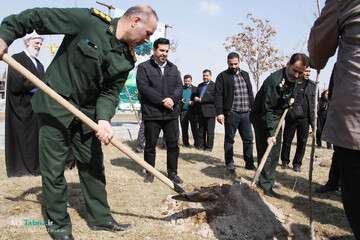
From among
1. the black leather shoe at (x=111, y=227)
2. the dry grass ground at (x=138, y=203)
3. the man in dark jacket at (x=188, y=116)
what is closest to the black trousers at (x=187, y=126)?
the man in dark jacket at (x=188, y=116)

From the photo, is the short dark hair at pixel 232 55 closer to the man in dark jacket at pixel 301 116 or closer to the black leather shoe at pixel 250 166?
the man in dark jacket at pixel 301 116

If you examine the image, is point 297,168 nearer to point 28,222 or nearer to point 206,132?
point 206,132

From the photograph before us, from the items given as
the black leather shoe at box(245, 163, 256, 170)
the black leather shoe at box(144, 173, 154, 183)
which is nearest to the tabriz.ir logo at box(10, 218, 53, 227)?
the black leather shoe at box(144, 173, 154, 183)

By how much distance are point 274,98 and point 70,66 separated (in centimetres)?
296

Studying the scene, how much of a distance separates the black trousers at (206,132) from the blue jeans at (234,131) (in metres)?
2.73

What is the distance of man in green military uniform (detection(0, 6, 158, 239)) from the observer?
3.37 m

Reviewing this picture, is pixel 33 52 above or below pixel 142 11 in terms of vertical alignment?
below

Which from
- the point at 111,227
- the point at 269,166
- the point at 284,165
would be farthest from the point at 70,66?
the point at 284,165

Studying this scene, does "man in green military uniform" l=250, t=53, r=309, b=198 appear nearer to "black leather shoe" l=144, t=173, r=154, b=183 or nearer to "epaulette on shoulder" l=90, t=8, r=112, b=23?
"black leather shoe" l=144, t=173, r=154, b=183

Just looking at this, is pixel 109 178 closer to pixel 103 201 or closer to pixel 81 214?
pixel 81 214

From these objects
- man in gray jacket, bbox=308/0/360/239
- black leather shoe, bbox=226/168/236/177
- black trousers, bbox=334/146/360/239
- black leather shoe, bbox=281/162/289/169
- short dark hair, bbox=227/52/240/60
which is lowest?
black leather shoe, bbox=281/162/289/169

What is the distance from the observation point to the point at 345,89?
2.03m

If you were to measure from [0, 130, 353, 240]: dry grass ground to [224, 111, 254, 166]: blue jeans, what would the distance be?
13.0 inches

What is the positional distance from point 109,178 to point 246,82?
10.1 feet
